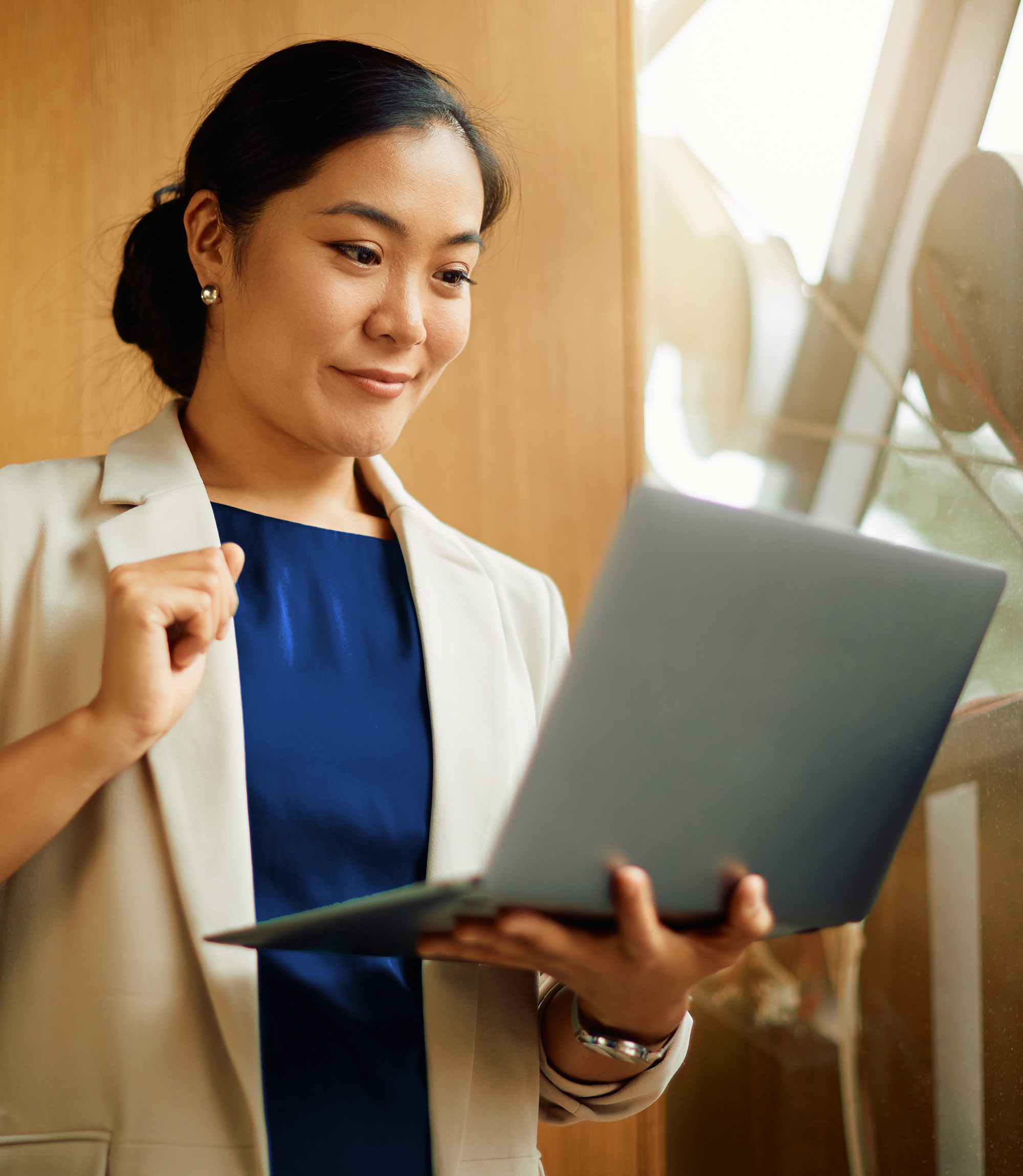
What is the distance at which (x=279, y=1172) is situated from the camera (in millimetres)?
830

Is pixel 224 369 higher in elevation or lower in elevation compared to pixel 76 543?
higher

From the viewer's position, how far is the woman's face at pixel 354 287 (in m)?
0.99

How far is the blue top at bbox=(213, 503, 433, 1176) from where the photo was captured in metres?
0.87

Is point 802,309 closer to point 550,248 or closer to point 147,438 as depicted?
point 550,248

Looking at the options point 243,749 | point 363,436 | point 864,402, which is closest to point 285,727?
point 243,749

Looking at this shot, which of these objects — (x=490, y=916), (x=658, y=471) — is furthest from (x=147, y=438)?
(x=658, y=471)

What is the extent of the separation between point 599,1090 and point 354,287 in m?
0.72

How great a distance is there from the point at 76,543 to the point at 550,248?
967 mm

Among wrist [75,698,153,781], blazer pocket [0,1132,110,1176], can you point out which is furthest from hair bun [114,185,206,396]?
blazer pocket [0,1132,110,1176]

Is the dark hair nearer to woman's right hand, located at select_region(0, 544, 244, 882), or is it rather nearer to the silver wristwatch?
woman's right hand, located at select_region(0, 544, 244, 882)

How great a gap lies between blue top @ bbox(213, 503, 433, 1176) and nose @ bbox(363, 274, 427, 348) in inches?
8.4

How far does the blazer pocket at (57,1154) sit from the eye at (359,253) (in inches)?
28.6

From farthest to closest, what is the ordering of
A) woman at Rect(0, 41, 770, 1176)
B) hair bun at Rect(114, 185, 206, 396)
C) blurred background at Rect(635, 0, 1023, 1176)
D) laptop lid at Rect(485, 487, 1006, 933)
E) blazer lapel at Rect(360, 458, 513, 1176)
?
blurred background at Rect(635, 0, 1023, 1176) → hair bun at Rect(114, 185, 206, 396) → blazer lapel at Rect(360, 458, 513, 1176) → woman at Rect(0, 41, 770, 1176) → laptop lid at Rect(485, 487, 1006, 933)

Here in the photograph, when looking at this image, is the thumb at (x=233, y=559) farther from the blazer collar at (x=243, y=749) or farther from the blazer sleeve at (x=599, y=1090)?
the blazer sleeve at (x=599, y=1090)
